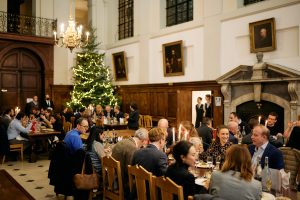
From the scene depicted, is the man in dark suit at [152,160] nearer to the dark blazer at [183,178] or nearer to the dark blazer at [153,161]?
the dark blazer at [153,161]

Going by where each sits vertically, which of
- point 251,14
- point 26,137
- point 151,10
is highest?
point 151,10

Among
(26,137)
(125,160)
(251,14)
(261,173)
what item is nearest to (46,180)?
(26,137)

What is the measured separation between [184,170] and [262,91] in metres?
6.15

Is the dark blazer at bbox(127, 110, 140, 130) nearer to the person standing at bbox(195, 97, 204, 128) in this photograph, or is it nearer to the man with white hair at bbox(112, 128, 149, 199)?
the person standing at bbox(195, 97, 204, 128)

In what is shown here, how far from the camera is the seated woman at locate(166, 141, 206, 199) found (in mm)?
3133

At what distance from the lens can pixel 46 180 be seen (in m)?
7.04

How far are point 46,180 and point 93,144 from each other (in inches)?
95.7

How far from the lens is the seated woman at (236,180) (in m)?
2.67

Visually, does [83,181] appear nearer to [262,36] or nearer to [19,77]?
[262,36]

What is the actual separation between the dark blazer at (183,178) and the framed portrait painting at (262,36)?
249 inches

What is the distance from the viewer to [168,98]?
12.1 meters

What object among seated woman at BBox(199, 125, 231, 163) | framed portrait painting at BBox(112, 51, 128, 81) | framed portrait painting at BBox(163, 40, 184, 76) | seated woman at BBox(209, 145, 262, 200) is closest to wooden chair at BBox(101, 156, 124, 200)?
seated woman at BBox(199, 125, 231, 163)

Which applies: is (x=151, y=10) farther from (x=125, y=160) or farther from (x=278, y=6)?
(x=125, y=160)

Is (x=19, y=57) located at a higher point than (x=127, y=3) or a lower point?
lower
